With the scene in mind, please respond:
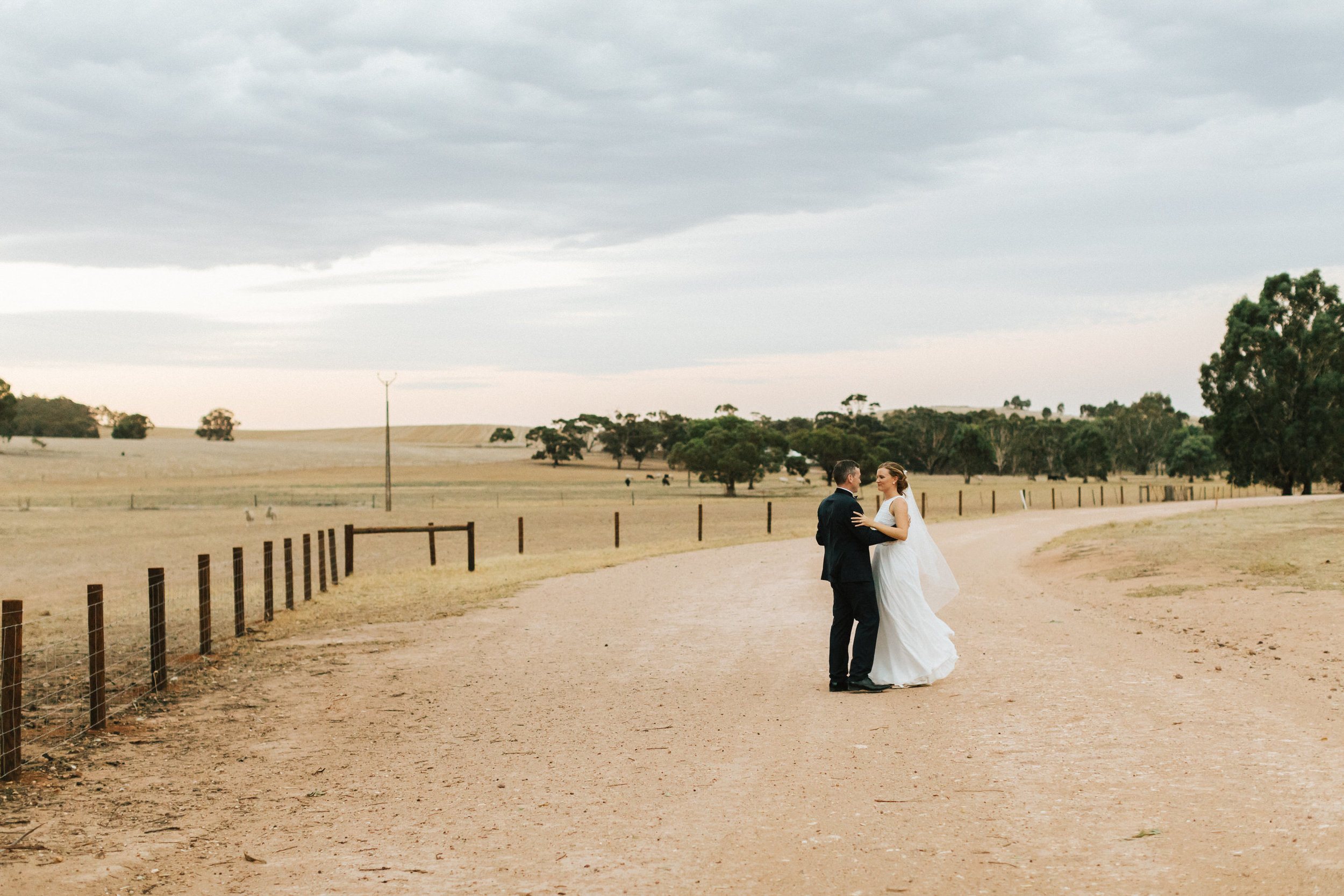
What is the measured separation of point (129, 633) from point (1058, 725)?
12.3 meters

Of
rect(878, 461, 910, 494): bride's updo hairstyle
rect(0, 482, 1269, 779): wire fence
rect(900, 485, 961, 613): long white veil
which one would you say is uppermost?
rect(878, 461, 910, 494): bride's updo hairstyle

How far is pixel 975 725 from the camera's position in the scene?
23.7 ft

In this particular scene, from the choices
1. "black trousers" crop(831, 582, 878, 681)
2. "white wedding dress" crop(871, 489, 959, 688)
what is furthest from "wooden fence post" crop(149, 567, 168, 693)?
"white wedding dress" crop(871, 489, 959, 688)

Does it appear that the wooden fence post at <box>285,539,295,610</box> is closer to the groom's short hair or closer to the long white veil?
the groom's short hair

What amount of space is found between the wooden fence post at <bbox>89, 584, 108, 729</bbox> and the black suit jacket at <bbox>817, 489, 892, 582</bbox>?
5943 millimetres

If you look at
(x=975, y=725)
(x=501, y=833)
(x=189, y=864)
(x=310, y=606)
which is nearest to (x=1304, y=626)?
(x=975, y=725)

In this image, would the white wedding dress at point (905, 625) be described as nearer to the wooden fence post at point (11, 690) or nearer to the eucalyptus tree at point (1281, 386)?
the wooden fence post at point (11, 690)

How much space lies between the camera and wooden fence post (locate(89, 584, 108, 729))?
324 inches

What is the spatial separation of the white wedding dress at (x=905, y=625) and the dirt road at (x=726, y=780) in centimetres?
24

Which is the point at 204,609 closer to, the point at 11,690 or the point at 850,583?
the point at 11,690

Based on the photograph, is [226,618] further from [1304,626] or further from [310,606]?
[1304,626]

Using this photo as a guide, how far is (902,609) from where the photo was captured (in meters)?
8.84

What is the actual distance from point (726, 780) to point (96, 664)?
540 centimetres

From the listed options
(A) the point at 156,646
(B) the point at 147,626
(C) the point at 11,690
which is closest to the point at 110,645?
(B) the point at 147,626
